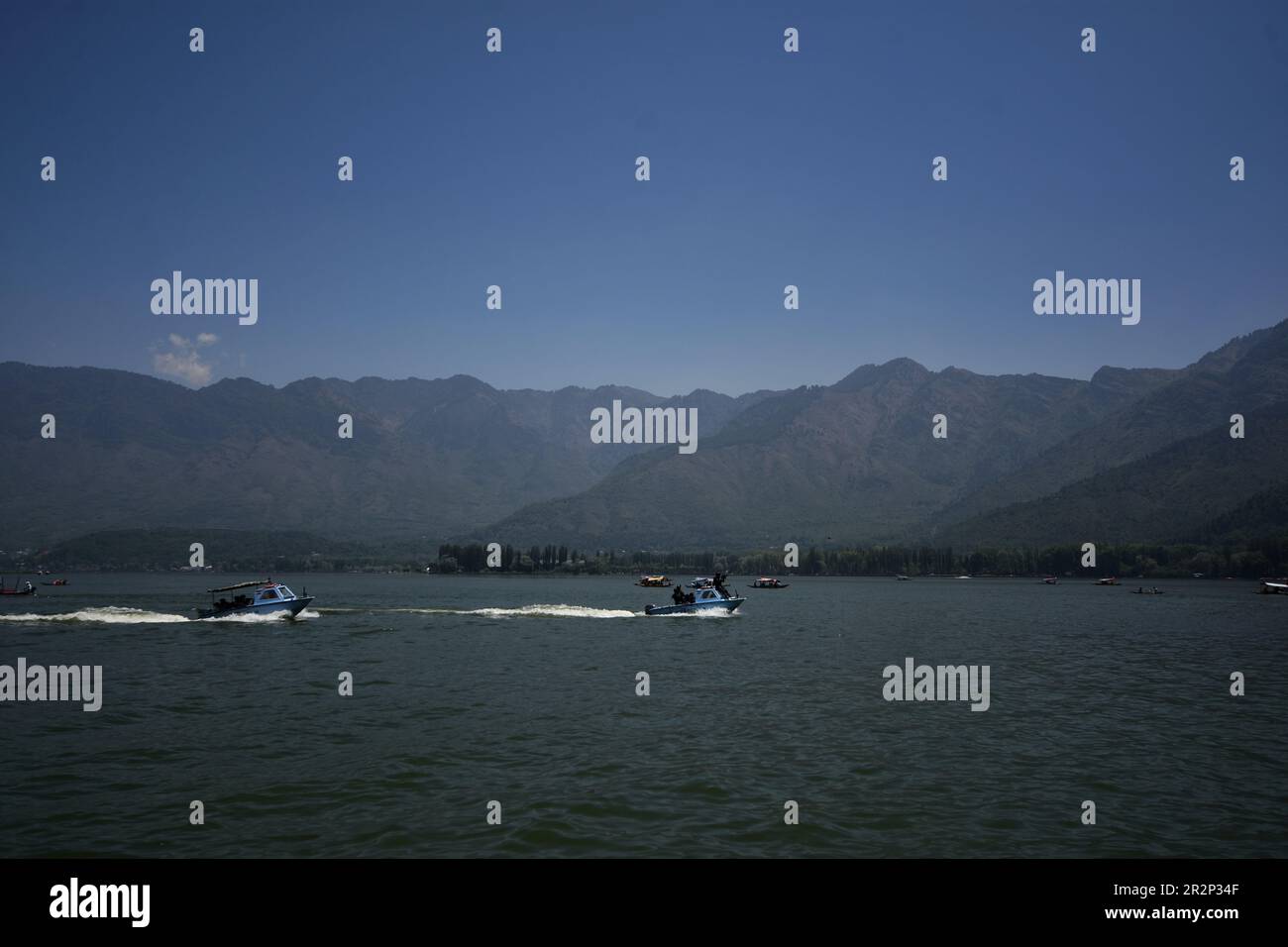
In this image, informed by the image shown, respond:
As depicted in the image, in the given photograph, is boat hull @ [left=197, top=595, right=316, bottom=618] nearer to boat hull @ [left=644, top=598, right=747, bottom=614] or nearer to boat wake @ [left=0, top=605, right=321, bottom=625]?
boat wake @ [left=0, top=605, right=321, bottom=625]

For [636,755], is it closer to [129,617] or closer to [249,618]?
[249,618]


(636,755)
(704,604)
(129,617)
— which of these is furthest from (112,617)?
(636,755)

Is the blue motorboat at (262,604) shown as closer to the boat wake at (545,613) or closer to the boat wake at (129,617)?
the boat wake at (129,617)

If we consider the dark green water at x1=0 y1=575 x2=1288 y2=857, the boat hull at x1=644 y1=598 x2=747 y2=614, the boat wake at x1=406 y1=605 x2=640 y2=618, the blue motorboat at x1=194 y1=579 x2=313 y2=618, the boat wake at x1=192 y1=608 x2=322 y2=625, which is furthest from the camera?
the boat wake at x1=406 y1=605 x2=640 y2=618

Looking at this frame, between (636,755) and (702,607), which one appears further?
(702,607)

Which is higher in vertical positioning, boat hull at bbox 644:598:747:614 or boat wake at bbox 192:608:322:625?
boat wake at bbox 192:608:322:625

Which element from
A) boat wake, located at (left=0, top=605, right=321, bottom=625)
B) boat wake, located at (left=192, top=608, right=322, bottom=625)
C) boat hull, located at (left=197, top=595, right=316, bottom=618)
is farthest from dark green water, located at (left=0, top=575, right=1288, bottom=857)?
boat wake, located at (left=0, top=605, right=321, bottom=625)
